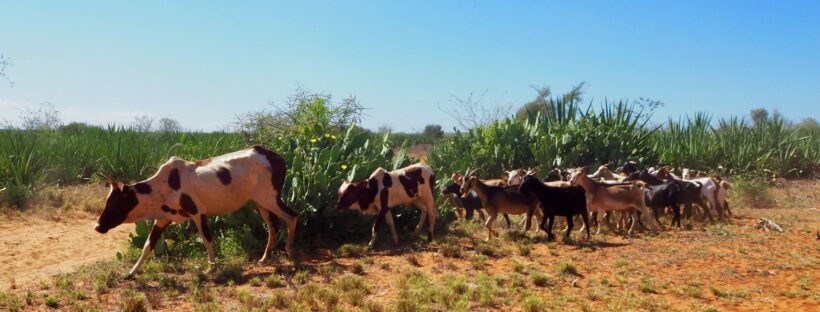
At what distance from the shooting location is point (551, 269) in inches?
314

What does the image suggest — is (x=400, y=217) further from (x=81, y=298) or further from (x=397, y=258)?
(x=81, y=298)

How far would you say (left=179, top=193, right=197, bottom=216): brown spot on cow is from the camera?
26.2ft

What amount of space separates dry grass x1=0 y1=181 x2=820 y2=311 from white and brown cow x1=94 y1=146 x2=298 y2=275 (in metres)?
0.57

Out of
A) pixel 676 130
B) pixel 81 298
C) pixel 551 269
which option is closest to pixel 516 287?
pixel 551 269

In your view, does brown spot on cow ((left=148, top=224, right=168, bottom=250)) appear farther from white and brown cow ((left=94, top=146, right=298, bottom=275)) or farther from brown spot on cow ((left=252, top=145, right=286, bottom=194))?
brown spot on cow ((left=252, top=145, right=286, bottom=194))

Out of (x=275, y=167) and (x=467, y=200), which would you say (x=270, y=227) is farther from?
(x=467, y=200)

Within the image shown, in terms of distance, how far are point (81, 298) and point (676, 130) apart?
17.8 m

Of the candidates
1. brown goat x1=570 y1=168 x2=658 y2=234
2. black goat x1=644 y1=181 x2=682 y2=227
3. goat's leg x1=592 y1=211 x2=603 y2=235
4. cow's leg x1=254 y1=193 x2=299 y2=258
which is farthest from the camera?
black goat x1=644 y1=181 x2=682 y2=227

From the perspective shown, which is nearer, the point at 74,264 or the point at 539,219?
the point at 74,264

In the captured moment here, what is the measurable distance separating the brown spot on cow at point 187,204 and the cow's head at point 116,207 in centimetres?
52

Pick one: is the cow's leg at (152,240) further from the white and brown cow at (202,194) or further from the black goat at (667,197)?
the black goat at (667,197)

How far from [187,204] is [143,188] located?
53cm

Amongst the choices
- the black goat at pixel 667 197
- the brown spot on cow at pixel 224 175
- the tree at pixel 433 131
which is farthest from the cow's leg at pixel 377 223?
the tree at pixel 433 131

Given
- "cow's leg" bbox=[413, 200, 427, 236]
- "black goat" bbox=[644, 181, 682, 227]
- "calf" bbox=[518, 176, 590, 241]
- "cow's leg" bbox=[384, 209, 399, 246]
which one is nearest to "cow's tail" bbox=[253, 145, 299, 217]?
"cow's leg" bbox=[384, 209, 399, 246]
